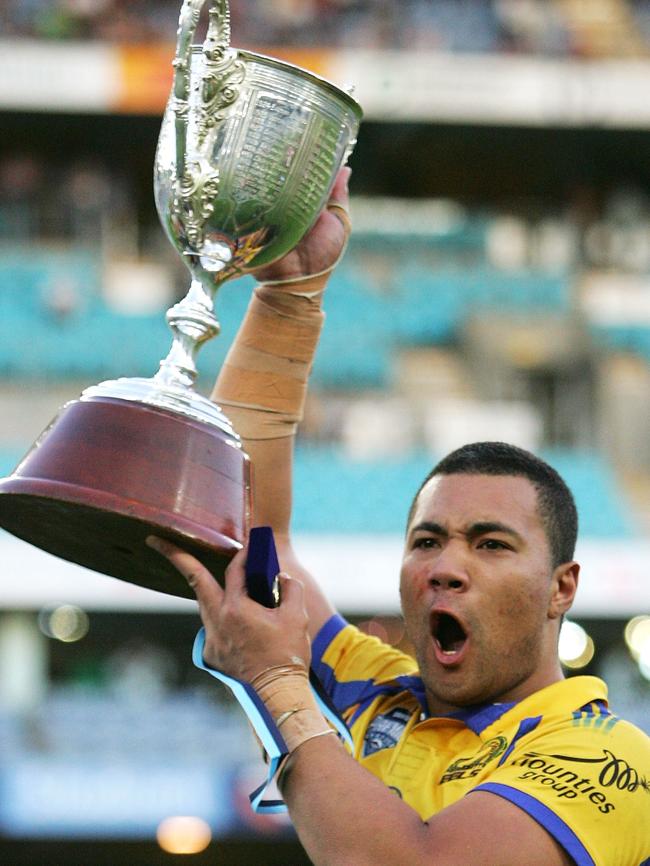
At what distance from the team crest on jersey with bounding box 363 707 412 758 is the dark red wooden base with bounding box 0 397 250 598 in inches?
16.1

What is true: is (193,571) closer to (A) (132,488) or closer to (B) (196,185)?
(A) (132,488)

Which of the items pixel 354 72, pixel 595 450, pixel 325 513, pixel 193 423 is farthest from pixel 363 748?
pixel 354 72

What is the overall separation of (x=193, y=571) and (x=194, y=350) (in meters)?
0.35

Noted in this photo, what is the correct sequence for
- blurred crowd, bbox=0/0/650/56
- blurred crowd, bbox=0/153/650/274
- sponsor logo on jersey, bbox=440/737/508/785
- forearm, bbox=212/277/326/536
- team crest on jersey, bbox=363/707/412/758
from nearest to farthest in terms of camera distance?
sponsor logo on jersey, bbox=440/737/508/785, team crest on jersey, bbox=363/707/412/758, forearm, bbox=212/277/326/536, blurred crowd, bbox=0/0/650/56, blurred crowd, bbox=0/153/650/274

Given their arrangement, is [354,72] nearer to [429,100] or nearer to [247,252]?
[429,100]

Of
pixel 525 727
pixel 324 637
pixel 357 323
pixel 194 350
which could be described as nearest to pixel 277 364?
pixel 194 350

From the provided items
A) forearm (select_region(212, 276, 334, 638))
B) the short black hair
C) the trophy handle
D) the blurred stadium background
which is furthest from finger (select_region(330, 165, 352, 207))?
the blurred stadium background

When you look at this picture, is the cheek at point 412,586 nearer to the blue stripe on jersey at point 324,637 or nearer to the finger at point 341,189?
the blue stripe on jersey at point 324,637

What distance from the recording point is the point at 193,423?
2006mm

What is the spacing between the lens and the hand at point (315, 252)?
92.3 inches

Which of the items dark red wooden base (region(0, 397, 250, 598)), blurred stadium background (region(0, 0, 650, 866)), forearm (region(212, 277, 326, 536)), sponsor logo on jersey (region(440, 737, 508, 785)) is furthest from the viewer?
blurred stadium background (region(0, 0, 650, 866))

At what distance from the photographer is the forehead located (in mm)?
2121

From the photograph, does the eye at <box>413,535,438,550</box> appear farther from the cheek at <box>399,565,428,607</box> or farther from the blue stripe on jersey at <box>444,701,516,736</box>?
the blue stripe on jersey at <box>444,701,516,736</box>

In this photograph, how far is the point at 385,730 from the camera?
2.30 metres
